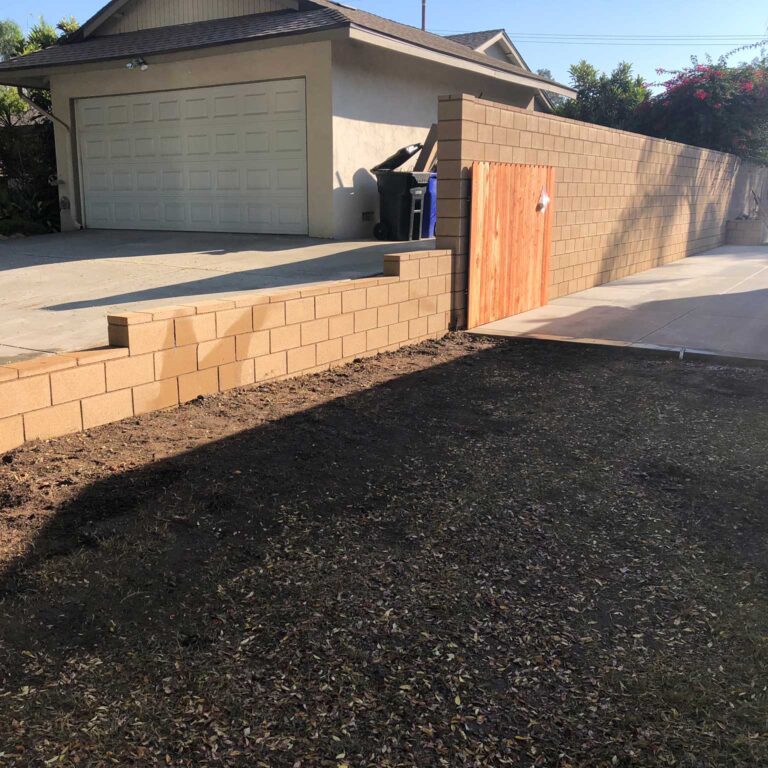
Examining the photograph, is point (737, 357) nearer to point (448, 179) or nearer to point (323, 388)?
point (448, 179)

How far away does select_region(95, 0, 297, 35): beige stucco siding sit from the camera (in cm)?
1346

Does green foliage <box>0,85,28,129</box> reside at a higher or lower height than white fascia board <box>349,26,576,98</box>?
lower

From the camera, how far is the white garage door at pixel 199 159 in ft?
41.8

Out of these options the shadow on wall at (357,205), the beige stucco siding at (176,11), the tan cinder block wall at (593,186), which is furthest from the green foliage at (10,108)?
the tan cinder block wall at (593,186)

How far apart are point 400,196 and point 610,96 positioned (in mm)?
15481

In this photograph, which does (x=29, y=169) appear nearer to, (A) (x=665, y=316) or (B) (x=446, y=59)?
(B) (x=446, y=59)

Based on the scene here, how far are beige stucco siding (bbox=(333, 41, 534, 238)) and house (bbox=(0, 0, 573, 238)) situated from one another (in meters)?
0.03

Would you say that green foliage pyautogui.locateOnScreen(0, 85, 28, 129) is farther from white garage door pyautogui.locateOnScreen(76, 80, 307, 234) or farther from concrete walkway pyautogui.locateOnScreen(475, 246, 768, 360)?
concrete walkway pyautogui.locateOnScreen(475, 246, 768, 360)

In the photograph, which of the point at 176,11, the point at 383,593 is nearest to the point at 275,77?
the point at 176,11

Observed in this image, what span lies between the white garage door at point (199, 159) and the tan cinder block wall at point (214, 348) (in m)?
5.28

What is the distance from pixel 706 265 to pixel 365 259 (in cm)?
972

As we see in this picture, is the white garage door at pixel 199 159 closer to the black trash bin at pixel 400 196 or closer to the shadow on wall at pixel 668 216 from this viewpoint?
the black trash bin at pixel 400 196

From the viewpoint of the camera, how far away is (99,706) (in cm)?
257

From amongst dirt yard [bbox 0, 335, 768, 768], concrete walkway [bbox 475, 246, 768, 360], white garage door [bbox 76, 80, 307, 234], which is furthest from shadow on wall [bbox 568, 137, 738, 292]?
dirt yard [bbox 0, 335, 768, 768]
